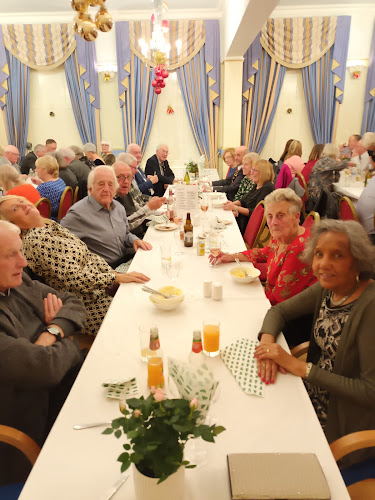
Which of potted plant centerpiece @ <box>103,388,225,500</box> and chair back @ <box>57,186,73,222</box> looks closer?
potted plant centerpiece @ <box>103,388,225,500</box>

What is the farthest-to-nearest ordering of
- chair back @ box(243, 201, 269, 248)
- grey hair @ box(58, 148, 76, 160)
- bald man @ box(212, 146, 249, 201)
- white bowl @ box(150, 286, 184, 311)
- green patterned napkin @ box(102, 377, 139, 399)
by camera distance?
grey hair @ box(58, 148, 76, 160)
bald man @ box(212, 146, 249, 201)
chair back @ box(243, 201, 269, 248)
white bowl @ box(150, 286, 184, 311)
green patterned napkin @ box(102, 377, 139, 399)

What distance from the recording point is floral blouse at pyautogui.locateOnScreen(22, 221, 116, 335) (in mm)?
2008

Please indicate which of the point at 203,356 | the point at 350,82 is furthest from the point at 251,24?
the point at 203,356

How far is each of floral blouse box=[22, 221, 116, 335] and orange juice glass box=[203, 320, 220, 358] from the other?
894mm

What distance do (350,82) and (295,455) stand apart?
806 centimetres

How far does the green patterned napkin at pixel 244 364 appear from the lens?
122 cm

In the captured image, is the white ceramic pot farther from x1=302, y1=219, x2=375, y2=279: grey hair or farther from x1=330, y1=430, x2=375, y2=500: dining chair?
x1=302, y1=219, x2=375, y2=279: grey hair

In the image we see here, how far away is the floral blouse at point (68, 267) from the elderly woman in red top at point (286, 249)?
94 centimetres

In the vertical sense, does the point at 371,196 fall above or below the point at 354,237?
below

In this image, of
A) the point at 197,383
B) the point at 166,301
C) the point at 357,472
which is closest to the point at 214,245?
the point at 166,301

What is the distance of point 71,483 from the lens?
90 cm

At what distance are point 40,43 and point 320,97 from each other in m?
5.62

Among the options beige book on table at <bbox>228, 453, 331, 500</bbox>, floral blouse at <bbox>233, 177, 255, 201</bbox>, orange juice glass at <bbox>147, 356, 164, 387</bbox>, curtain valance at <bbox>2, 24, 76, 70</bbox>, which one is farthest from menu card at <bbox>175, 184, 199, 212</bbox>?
curtain valance at <bbox>2, 24, 76, 70</bbox>

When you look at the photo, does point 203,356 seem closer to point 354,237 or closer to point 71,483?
point 71,483
